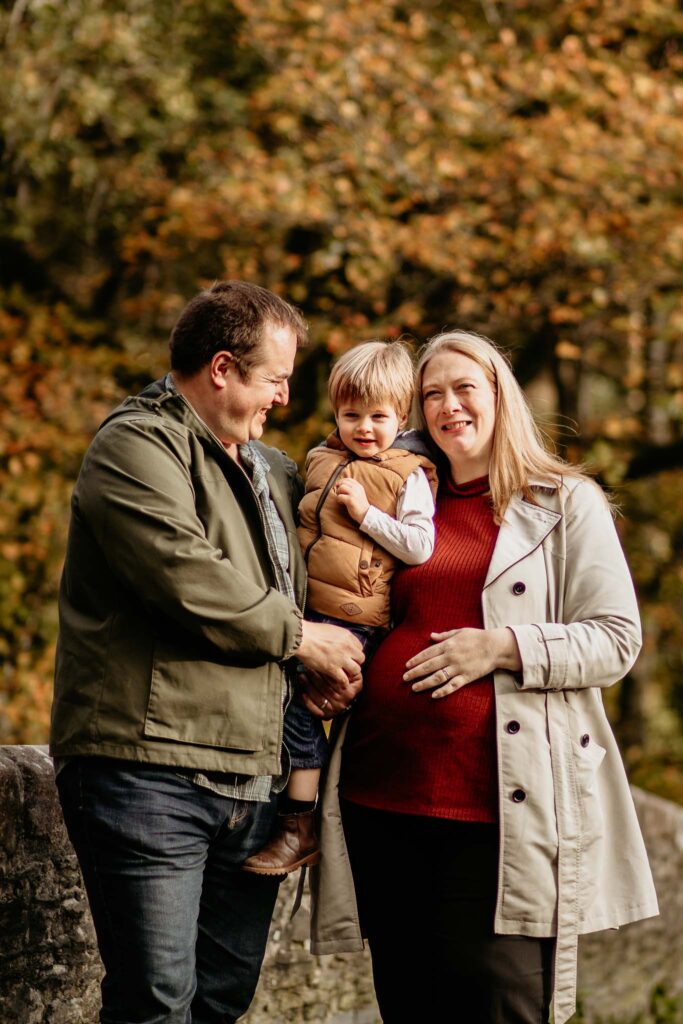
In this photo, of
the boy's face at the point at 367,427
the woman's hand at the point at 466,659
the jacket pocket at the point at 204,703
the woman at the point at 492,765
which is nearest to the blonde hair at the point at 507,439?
the woman at the point at 492,765

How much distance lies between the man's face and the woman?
489 millimetres

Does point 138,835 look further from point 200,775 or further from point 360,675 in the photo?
point 360,675

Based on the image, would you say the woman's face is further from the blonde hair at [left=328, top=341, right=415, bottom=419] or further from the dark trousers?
the dark trousers

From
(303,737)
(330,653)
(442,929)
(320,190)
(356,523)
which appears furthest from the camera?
(320,190)

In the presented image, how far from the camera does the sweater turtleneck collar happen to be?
2.99m

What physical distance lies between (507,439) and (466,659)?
2.03 ft

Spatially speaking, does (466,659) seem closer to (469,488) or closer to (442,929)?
(469,488)

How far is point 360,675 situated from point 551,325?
627 cm

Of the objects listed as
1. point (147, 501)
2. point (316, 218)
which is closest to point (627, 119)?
point (316, 218)

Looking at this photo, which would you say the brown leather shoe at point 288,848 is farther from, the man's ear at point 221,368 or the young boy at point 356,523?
the man's ear at point 221,368

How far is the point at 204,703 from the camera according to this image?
8.20 ft

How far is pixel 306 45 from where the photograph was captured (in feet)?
26.1

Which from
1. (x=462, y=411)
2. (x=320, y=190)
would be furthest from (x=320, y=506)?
(x=320, y=190)

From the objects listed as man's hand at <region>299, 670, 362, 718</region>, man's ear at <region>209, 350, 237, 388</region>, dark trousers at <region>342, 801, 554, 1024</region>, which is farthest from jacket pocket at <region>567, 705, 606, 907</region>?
man's ear at <region>209, 350, 237, 388</region>
